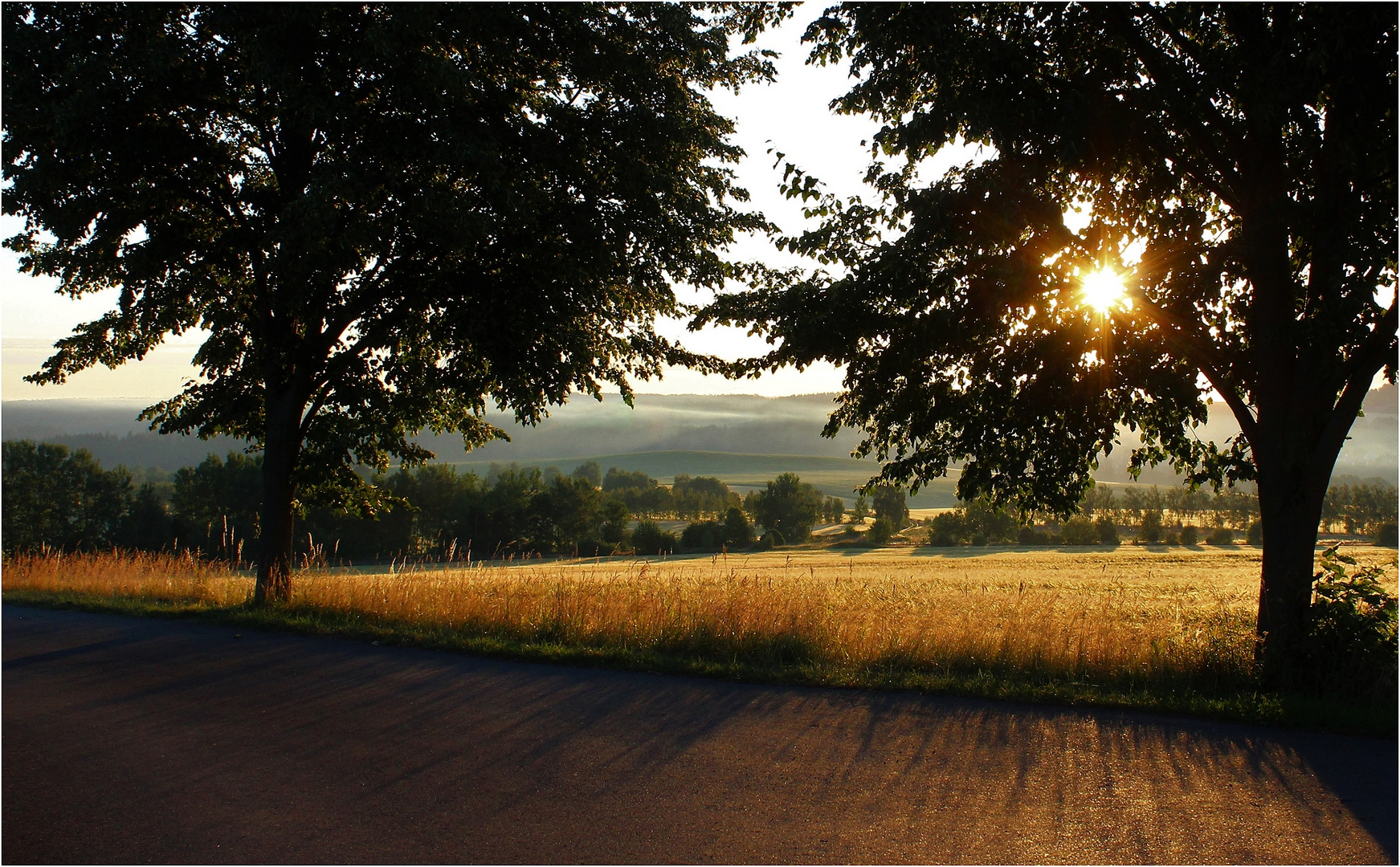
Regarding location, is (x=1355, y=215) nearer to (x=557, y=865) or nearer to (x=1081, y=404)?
(x=1081, y=404)

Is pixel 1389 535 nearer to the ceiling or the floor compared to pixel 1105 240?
nearer to the floor

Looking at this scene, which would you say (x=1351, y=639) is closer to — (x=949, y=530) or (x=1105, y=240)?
(x=1105, y=240)

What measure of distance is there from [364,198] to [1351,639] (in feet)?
36.8

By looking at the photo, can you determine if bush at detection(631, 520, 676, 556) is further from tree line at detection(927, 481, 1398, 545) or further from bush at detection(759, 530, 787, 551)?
tree line at detection(927, 481, 1398, 545)

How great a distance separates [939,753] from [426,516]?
86.9m

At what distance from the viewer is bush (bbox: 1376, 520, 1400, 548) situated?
59781 millimetres

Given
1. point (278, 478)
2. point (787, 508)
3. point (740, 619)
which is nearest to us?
point (740, 619)

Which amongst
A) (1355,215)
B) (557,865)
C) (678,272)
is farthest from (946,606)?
(557,865)

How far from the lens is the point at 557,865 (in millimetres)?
3803

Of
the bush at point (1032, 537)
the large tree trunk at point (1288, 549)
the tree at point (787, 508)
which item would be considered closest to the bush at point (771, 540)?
the tree at point (787, 508)

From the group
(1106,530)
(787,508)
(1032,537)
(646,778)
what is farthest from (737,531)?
(646,778)

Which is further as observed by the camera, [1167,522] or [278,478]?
[1167,522]

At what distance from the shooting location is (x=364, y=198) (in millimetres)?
10430

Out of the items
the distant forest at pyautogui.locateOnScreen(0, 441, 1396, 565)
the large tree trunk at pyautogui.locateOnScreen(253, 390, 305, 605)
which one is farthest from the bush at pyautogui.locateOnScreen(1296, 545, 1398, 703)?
the distant forest at pyautogui.locateOnScreen(0, 441, 1396, 565)
